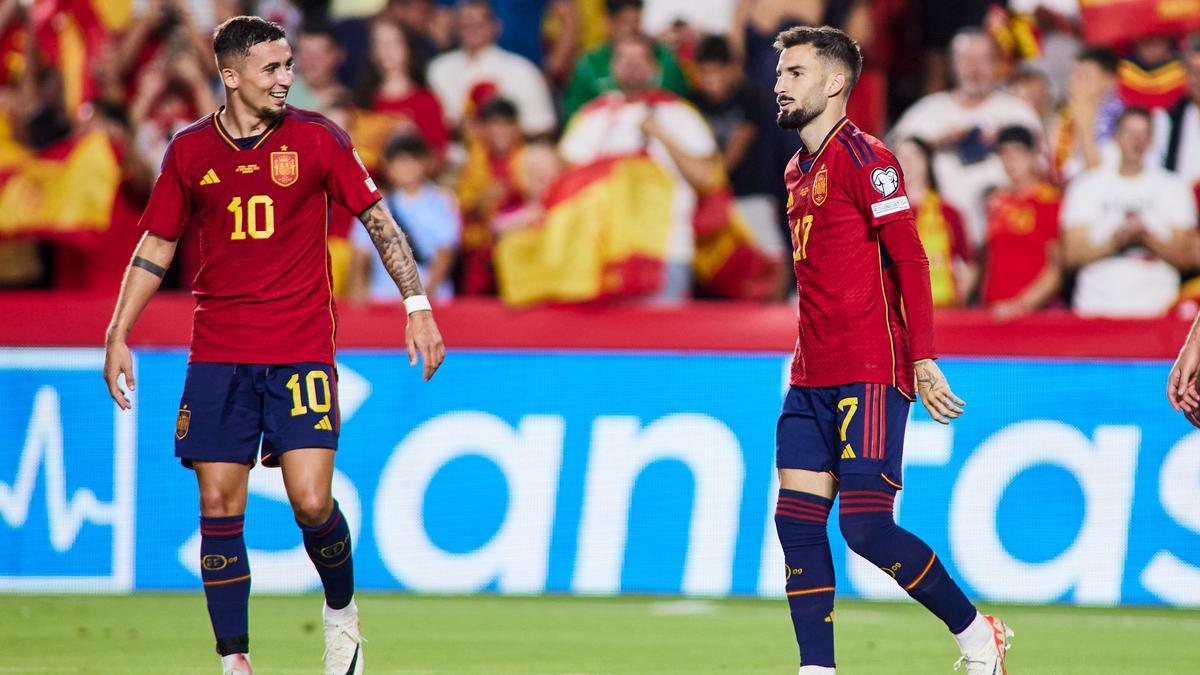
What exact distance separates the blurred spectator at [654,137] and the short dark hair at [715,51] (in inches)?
19.9

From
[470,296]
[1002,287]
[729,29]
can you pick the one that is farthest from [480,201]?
[1002,287]

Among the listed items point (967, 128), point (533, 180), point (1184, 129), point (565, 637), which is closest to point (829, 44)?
point (565, 637)

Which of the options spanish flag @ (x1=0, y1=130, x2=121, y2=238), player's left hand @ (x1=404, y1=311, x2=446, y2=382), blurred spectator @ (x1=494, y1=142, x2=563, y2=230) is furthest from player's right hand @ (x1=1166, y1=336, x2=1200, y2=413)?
spanish flag @ (x1=0, y1=130, x2=121, y2=238)

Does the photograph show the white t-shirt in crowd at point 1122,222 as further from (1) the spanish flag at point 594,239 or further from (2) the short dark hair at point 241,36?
(2) the short dark hair at point 241,36

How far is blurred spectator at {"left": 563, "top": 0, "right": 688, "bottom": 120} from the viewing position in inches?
476

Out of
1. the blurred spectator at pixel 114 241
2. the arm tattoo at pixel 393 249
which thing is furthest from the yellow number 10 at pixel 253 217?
the blurred spectator at pixel 114 241

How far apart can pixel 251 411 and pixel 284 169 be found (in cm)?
93

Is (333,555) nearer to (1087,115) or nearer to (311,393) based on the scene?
(311,393)

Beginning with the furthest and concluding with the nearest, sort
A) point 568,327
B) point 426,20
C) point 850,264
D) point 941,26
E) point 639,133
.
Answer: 1. point 941,26
2. point 426,20
3. point 639,133
4. point 568,327
5. point 850,264

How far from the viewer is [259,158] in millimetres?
6730

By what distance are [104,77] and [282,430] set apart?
6960 mm

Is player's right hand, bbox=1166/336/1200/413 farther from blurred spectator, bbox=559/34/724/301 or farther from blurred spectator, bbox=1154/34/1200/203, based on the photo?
blurred spectator, bbox=1154/34/1200/203

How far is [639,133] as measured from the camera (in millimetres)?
11148

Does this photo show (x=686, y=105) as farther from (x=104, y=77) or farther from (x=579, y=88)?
(x=104, y=77)
